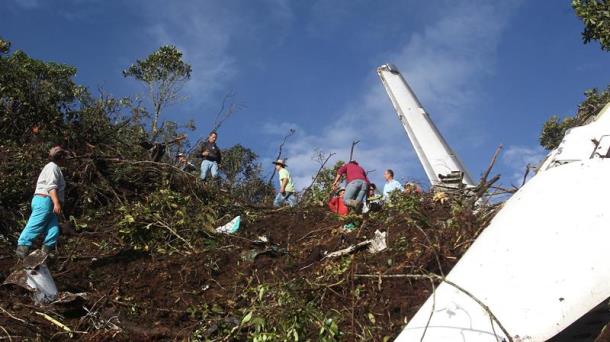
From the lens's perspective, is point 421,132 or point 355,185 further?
point 421,132

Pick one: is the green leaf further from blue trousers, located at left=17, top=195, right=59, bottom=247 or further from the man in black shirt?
the man in black shirt

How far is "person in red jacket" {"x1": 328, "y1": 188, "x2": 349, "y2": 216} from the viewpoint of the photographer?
7447 mm

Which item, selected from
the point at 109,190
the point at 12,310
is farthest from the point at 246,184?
the point at 12,310

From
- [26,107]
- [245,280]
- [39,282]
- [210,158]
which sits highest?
[26,107]

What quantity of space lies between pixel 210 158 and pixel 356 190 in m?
2.75

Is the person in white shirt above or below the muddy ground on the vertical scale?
above

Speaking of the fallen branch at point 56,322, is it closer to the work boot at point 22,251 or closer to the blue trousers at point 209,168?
the work boot at point 22,251

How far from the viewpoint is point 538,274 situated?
267 cm

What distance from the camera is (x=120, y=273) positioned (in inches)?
216

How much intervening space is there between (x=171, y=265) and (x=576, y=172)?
378cm

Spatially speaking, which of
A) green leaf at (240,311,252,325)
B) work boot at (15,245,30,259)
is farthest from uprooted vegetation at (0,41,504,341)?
work boot at (15,245,30,259)

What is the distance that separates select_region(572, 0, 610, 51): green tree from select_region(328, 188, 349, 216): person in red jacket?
12.5 feet

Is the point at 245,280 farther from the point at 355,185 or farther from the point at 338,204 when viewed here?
the point at 338,204

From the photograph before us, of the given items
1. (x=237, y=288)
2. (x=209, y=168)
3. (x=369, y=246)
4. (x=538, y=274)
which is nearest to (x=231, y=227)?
(x=237, y=288)
